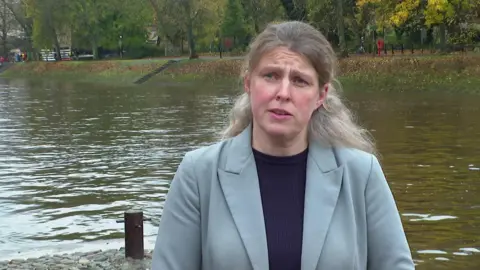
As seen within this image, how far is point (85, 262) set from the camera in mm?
8477

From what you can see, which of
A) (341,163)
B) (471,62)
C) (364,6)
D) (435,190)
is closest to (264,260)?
(341,163)

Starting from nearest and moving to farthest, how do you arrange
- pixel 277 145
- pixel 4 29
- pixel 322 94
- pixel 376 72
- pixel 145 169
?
pixel 277 145, pixel 322 94, pixel 145 169, pixel 376 72, pixel 4 29

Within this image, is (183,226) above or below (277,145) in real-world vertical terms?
below

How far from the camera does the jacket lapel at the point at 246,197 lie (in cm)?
262

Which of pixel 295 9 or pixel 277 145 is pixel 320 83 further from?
pixel 295 9

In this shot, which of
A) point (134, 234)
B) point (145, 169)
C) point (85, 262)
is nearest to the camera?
point (134, 234)

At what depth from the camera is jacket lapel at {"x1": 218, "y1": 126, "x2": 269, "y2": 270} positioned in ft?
8.59

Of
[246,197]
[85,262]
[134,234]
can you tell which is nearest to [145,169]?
[85,262]

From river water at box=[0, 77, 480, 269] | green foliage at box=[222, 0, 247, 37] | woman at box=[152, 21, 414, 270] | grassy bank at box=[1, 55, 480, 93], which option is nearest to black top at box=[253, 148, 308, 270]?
woman at box=[152, 21, 414, 270]

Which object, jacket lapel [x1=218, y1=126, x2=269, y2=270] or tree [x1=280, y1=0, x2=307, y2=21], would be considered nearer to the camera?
jacket lapel [x1=218, y1=126, x2=269, y2=270]

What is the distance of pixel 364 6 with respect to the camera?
167ft

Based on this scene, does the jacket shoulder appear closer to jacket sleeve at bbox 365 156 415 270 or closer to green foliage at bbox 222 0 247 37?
jacket sleeve at bbox 365 156 415 270

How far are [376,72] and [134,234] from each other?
38.6 metres

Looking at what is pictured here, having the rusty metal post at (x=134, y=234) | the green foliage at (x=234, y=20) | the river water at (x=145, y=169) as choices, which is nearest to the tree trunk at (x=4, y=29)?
the green foliage at (x=234, y=20)
